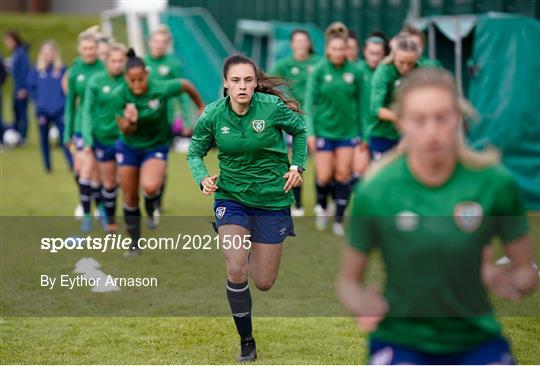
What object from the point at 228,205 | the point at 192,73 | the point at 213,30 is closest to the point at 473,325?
the point at 228,205

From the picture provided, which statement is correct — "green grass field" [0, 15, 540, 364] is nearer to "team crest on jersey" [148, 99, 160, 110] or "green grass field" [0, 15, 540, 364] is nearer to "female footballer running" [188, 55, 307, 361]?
"female footballer running" [188, 55, 307, 361]

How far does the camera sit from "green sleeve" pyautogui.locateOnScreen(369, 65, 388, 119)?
1141 centimetres

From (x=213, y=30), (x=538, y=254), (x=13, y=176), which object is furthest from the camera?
(x=213, y=30)

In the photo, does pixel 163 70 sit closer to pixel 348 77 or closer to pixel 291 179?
pixel 348 77

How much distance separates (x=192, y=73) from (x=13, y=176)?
9.26 m

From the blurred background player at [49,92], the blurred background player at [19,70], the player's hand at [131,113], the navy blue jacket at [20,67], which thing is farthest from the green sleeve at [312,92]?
the navy blue jacket at [20,67]

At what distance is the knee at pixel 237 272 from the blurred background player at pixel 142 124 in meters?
3.86

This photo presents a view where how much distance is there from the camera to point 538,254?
37.6 feet

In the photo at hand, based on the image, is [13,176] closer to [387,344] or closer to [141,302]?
[141,302]

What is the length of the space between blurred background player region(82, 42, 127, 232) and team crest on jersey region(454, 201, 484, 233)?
819 cm

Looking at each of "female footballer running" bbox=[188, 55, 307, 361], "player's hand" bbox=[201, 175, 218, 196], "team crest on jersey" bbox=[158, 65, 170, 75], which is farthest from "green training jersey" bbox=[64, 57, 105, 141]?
"player's hand" bbox=[201, 175, 218, 196]

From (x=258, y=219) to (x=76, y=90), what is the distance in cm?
632

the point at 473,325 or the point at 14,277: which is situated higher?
the point at 473,325

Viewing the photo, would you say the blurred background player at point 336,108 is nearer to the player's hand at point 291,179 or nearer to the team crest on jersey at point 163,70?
the team crest on jersey at point 163,70
